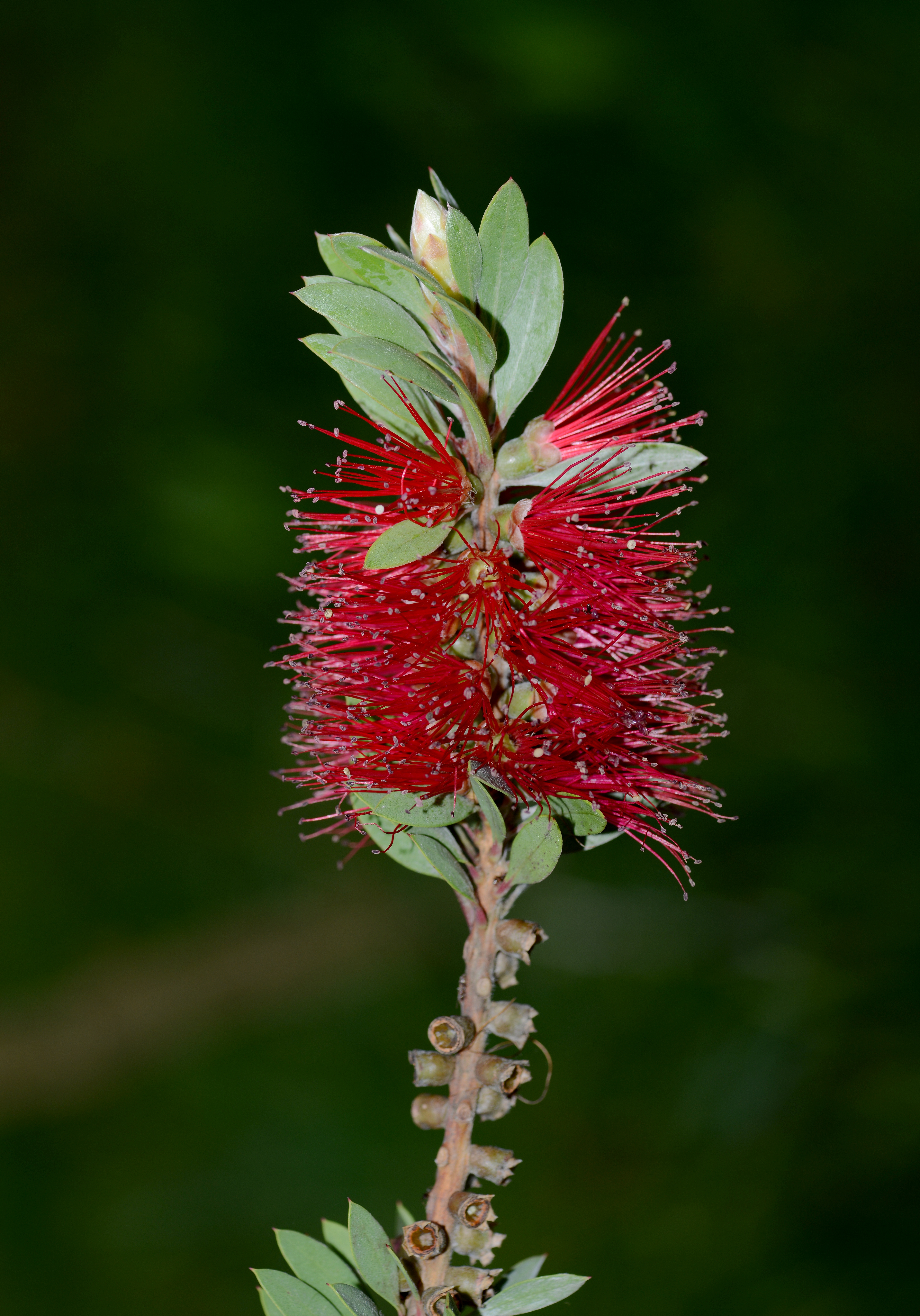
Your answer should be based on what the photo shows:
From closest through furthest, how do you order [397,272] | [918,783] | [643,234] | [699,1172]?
[397,272] → [699,1172] → [918,783] → [643,234]

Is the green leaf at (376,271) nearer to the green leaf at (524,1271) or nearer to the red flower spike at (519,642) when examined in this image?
the red flower spike at (519,642)

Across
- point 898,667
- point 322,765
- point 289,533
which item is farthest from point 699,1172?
point 289,533

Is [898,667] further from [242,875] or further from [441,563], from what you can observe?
[242,875]

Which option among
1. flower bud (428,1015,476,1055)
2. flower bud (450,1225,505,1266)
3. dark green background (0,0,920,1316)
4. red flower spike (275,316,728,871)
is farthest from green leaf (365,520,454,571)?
dark green background (0,0,920,1316)

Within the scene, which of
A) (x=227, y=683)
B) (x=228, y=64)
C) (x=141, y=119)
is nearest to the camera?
(x=228, y=64)

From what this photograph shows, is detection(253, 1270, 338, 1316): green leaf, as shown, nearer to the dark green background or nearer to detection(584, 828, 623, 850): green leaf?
detection(584, 828, 623, 850): green leaf

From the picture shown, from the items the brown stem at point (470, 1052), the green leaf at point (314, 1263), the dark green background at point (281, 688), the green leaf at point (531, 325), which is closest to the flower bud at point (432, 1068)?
the brown stem at point (470, 1052)
